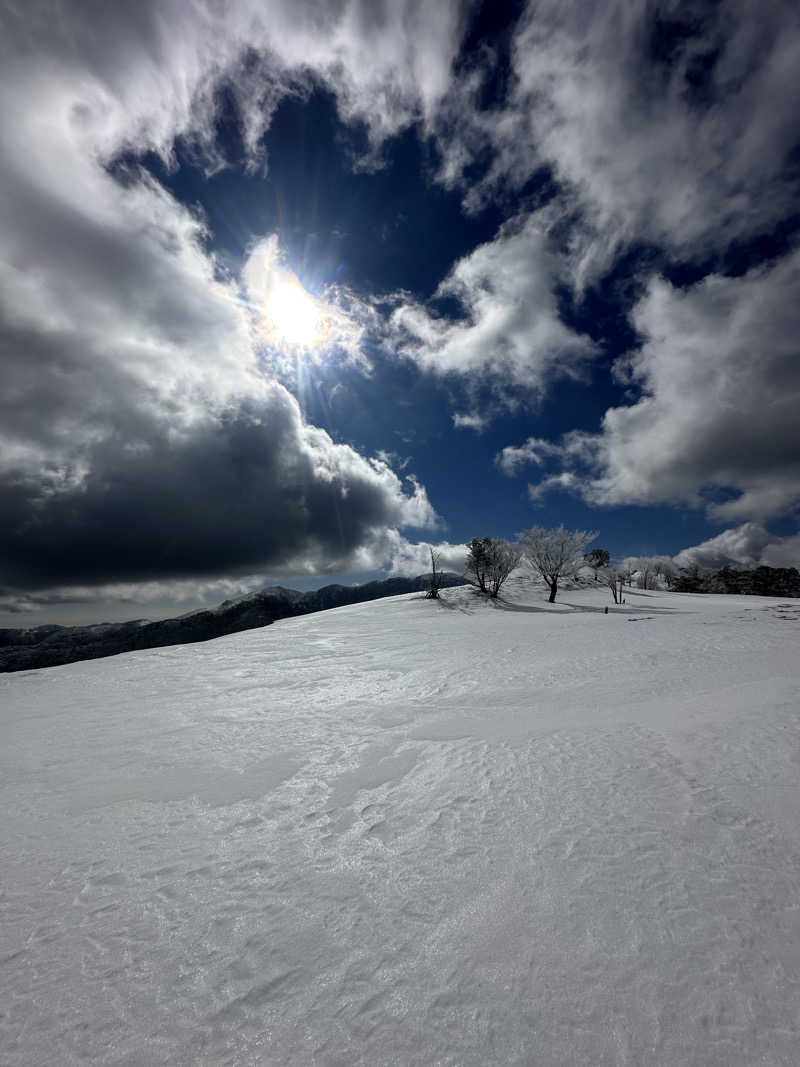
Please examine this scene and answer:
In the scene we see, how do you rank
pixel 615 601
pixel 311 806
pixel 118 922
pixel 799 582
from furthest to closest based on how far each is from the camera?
1. pixel 799 582
2. pixel 615 601
3. pixel 311 806
4. pixel 118 922

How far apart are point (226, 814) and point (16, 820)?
2691 millimetres

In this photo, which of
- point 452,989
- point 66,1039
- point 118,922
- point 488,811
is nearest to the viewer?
point 66,1039

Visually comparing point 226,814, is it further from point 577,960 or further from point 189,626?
point 189,626

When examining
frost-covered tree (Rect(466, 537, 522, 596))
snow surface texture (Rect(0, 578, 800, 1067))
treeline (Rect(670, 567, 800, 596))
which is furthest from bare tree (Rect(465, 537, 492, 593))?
treeline (Rect(670, 567, 800, 596))

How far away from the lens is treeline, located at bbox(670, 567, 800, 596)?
72.4 meters

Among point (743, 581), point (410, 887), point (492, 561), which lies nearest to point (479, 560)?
point (492, 561)

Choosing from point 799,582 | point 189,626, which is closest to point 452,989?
point 799,582

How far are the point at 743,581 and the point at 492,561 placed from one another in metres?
65.8

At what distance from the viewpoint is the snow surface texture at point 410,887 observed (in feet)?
8.34

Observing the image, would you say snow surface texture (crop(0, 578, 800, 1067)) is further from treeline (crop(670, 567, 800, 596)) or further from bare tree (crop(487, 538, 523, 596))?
treeline (crop(670, 567, 800, 596))

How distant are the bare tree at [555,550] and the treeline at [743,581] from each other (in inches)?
1934

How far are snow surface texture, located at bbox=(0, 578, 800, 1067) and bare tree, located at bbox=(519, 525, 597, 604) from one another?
36.4 metres

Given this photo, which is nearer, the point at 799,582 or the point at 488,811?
the point at 488,811

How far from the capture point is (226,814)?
4988 mm
